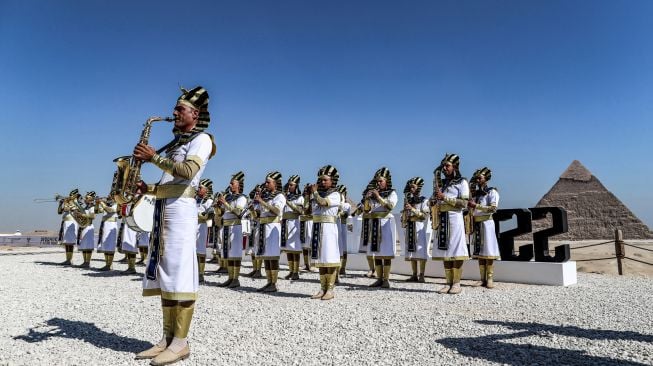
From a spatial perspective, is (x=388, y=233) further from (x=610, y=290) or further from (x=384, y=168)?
(x=610, y=290)

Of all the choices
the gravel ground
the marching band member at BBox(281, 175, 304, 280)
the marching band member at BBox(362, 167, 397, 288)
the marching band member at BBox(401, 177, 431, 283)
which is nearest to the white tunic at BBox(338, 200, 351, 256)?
the marching band member at BBox(281, 175, 304, 280)

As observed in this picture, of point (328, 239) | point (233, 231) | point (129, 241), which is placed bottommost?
point (129, 241)

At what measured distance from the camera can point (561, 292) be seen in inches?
344

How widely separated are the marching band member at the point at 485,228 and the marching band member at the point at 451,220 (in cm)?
109

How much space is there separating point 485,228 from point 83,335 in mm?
8161

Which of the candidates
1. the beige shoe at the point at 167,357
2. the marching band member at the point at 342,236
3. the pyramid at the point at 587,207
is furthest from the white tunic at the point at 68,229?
the pyramid at the point at 587,207

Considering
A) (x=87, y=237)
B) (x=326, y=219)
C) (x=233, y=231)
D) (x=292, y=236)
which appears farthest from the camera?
(x=87, y=237)

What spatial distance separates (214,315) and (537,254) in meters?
8.81

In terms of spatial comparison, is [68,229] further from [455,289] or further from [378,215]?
[455,289]

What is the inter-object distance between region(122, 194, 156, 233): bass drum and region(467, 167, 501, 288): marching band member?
22.1 ft

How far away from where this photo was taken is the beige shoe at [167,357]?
Result: 148 inches

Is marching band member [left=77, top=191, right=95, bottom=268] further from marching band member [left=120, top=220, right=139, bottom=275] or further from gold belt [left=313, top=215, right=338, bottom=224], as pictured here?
gold belt [left=313, top=215, right=338, bottom=224]

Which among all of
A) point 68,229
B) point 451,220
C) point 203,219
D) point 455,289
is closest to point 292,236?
point 203,219

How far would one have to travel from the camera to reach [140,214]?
18.6ft
